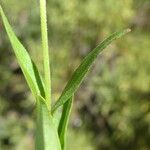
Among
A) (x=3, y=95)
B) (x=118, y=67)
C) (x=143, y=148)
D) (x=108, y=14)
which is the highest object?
(x=108, y=14)

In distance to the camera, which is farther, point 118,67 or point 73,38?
point 73,38

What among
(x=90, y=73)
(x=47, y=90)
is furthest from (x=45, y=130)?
(x=90, y=73)

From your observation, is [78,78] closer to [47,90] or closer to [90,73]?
[47,90]

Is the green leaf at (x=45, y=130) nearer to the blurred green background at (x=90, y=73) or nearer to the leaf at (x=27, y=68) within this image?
the leaf at (x=27, y=68)

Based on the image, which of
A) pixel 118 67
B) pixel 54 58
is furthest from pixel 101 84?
pixel 54 58

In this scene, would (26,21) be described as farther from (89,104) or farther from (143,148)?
(143,148)

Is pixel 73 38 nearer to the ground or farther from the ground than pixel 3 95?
farther from the ground

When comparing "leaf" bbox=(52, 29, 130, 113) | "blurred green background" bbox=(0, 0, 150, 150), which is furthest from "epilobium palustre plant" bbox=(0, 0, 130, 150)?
"blurred green background" bbox=(0, 0, 150, 150)

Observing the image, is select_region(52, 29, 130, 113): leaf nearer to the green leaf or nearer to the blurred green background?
the green leaf
